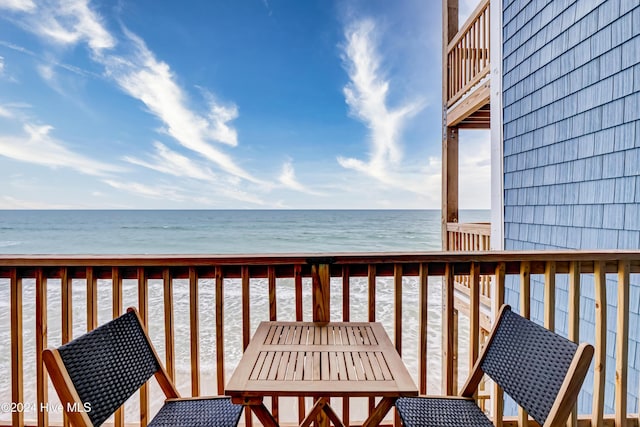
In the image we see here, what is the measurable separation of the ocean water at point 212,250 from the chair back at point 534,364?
294 centimetres

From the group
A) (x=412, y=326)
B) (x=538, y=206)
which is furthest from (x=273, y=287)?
(x=412, y=326)

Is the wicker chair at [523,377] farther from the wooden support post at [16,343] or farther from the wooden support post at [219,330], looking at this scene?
the wooden support post at [16,343]

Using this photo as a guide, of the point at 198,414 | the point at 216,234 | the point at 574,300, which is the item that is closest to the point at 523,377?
the point at 574,300

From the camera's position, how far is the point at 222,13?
12.9 m

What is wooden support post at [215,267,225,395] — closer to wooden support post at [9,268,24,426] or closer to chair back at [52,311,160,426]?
chair back at [52,311,160,426]

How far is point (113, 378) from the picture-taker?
48.9 inches

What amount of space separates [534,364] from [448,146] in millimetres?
5001

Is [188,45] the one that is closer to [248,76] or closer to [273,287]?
[248,76]

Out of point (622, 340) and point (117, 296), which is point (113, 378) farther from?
point (622, 340)

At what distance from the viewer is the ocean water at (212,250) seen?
5.98m

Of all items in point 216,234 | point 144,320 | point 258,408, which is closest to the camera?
point 258,408

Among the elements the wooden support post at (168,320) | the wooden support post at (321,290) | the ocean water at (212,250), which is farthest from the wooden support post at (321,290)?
the ocean water at (212,250)

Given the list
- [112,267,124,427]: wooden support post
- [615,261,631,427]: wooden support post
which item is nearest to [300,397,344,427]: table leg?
[112,267,124,427]: wooden support post

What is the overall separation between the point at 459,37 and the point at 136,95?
71.8 ft
